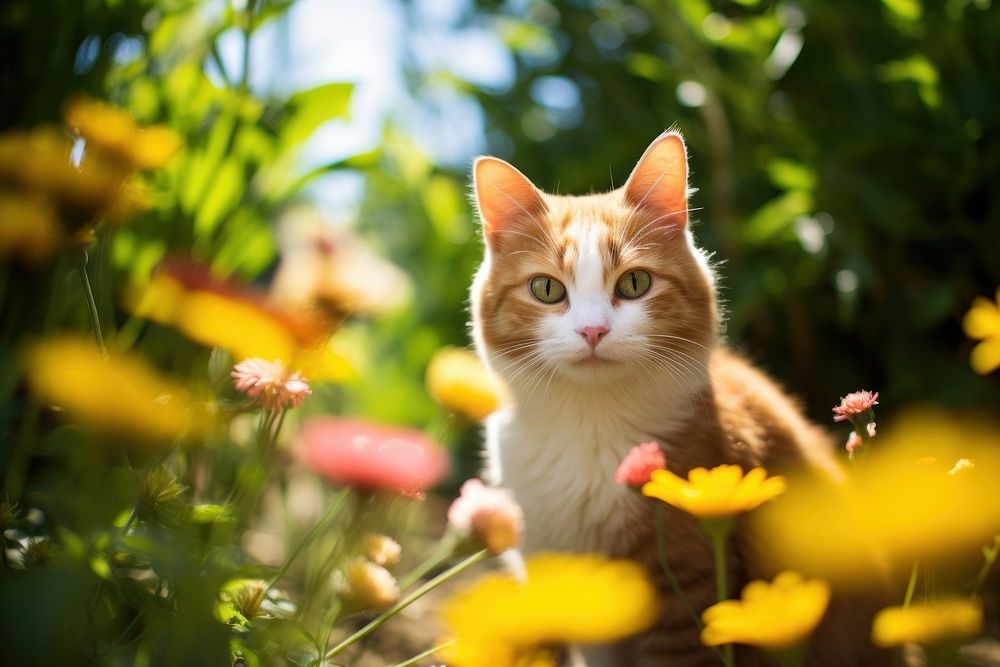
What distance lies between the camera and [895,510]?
847mm

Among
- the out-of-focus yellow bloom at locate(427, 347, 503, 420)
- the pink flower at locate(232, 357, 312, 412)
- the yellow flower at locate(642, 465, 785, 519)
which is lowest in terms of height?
the out-of-focus yellow bloom at locate(427, 347, 503, 420)

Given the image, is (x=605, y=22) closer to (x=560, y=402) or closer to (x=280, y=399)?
(x=560, y=402)

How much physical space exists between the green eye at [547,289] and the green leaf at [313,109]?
0.88 metres

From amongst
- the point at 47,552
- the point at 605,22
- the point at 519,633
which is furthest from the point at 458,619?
the point at 605,22

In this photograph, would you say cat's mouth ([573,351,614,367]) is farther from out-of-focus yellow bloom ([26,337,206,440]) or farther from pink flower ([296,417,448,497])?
out-of-focus yellow bloom ([26,337,206,440])

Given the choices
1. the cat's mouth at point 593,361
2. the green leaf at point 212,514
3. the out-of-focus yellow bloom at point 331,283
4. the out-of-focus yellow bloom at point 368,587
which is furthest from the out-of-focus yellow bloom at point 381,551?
the cat's mouth at point 593,361

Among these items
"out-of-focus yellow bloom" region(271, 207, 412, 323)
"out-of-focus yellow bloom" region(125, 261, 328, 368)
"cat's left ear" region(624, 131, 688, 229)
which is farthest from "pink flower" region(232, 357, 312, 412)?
"cat's left ear" region(624, 131, 688, 229)

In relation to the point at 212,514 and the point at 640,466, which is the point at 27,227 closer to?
the point at 212,514

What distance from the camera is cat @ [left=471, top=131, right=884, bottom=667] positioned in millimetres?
1251

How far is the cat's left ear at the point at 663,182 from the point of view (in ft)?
4.17

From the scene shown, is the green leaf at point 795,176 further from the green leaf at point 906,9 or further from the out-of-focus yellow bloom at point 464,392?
the out-of-focus yellow bloom at point 464,392

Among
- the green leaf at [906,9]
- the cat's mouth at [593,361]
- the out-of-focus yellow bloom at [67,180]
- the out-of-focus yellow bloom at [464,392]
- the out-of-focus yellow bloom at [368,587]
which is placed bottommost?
the out-of-focus yellow bloom at [368,587]

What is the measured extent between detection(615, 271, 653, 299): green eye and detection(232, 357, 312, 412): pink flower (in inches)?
21.2

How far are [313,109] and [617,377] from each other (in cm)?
114
